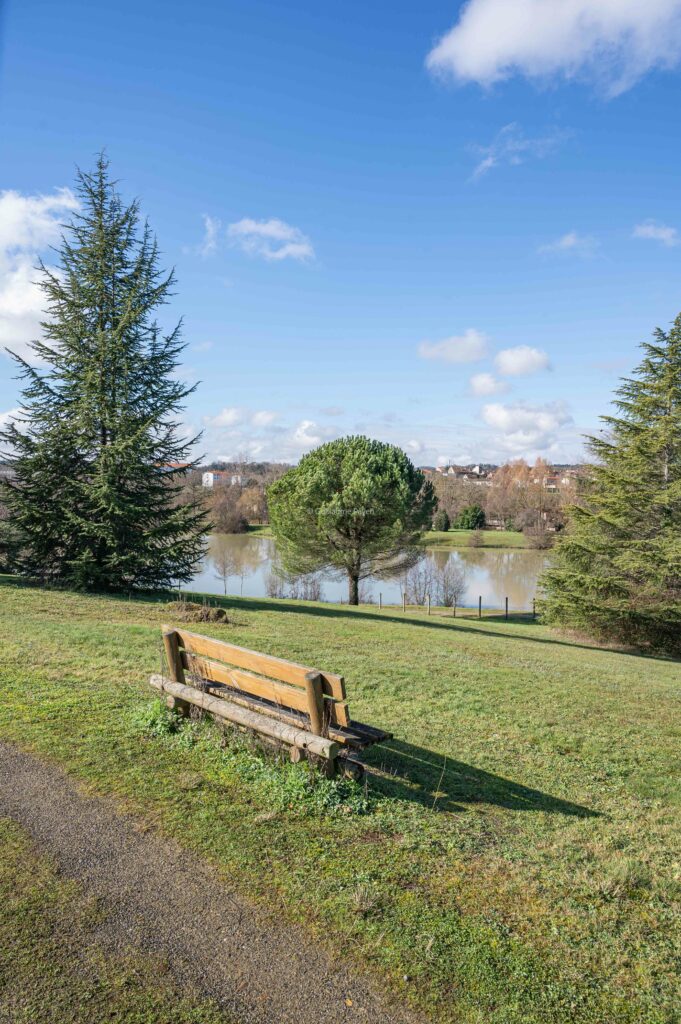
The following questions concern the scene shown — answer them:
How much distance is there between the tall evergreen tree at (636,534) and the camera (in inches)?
766

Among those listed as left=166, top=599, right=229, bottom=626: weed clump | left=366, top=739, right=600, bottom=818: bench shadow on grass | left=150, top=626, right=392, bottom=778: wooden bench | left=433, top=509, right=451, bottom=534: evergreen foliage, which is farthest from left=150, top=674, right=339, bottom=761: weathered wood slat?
left=433, top=509, right=451, bottom=534: evergreen foliage

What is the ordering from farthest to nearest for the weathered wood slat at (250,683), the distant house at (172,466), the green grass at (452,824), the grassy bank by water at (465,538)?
the grassy bank by water at (465,538), the distant house at (172,466), the weathered wood slat at (250,683), the green grass at (452,824)

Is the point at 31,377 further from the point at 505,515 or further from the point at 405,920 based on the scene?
the point at 505,515

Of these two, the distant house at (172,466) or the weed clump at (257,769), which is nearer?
the weed clump at (257,769)

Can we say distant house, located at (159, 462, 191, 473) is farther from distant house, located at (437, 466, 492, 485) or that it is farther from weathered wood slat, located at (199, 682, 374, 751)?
distant house, located at (437, 466, 492, 485)

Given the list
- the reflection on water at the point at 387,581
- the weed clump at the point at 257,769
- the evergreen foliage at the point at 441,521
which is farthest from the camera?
the evergreen foliage at the point at 441,521

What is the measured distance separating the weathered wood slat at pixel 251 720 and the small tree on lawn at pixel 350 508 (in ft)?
62.9

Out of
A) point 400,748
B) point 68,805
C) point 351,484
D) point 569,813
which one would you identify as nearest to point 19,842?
point 68,805

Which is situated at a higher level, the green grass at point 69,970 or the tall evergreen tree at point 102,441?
the tall evergreen tree at point 102,441

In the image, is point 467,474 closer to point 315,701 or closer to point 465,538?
point 465,538

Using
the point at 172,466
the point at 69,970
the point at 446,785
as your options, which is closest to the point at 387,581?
the point at 172,466

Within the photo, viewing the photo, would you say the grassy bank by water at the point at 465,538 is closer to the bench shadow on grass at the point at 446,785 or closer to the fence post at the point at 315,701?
the bench shadow on grass at the point at 446,785

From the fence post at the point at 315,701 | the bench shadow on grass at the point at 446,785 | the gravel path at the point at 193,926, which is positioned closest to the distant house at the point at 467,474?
the bench shadow on grass at the point at 446,785

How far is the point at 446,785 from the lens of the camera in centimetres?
471
